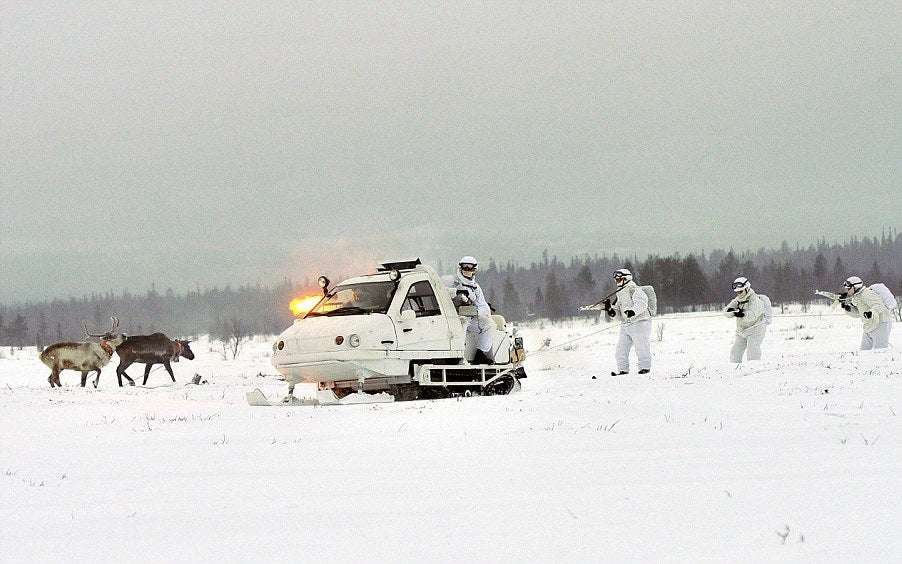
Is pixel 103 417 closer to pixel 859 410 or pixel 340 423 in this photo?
pixel 340 423

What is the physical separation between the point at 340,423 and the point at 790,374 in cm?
670

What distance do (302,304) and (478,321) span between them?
2884 millimetres

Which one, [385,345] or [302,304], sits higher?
[302,304]

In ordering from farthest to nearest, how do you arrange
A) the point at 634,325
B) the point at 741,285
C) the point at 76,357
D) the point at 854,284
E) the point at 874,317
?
the point at 76,357
the point at 854,284
the point at 874,317
the point at 741,285
the point at 634,325

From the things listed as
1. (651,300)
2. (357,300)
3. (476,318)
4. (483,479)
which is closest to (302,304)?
(357,300)

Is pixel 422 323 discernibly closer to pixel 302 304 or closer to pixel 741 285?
pixel 302 304

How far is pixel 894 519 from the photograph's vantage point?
473cm

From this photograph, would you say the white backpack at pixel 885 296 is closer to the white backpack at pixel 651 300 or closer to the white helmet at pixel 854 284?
the white helmet at pixel 854 284

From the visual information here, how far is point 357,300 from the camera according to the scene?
44.9 feet

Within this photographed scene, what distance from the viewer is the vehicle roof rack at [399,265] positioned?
554 inches

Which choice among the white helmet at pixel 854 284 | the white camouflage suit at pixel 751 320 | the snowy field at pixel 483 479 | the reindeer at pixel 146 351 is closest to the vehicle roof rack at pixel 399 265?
the snowy field at pixel 483 479

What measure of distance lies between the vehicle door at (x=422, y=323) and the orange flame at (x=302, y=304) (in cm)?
157

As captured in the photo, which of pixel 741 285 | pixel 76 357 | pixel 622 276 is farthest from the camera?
pixel 76 357

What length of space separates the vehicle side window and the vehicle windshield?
13.2 inches
